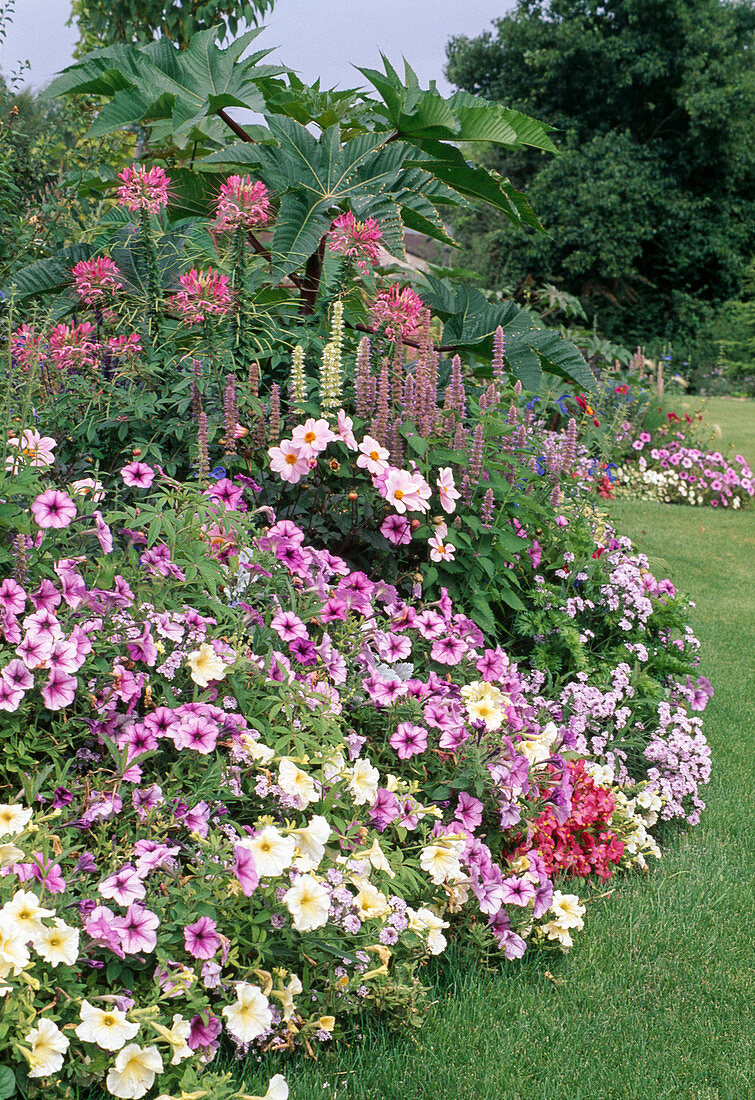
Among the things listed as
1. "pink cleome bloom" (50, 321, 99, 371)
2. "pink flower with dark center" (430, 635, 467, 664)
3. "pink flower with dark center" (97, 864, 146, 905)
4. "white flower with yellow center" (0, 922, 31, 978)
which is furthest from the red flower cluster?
"pink cleome bloom" (50, 321, 99, 371)

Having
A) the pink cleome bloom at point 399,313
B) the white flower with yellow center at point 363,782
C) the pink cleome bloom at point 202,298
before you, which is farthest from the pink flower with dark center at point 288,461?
the white flower with yellow center at point 363,782

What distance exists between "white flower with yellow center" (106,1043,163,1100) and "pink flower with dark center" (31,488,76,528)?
109 centimetres

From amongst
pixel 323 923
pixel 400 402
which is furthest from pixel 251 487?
pixel 323 923

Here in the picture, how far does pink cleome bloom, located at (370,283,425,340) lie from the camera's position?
10.1ft

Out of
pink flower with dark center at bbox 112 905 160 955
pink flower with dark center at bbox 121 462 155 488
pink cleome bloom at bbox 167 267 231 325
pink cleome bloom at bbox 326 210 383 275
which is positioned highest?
pink cleome bloom at bbox 326 210 383 275

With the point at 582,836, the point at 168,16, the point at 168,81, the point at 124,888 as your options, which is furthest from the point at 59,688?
the point at 168,16

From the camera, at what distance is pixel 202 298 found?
268cm

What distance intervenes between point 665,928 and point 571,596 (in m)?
1.27

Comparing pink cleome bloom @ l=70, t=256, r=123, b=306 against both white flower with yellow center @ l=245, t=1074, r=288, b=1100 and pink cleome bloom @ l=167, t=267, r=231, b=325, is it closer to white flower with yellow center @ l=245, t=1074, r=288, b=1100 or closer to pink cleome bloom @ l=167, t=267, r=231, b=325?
pink cleome bloom @ l=167, t=267, r=231, b=325

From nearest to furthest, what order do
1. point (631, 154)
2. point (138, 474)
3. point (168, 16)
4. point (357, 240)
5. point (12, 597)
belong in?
point (12, 597) → point (138, 474) → point (357, 240) → point (168, 16) → point (631, 154)

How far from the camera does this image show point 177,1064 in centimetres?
147

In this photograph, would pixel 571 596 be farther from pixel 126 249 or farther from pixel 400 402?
pixel 126 249

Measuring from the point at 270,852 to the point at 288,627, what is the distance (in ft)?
2.13

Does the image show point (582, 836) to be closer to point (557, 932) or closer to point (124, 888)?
point (557, 932)
